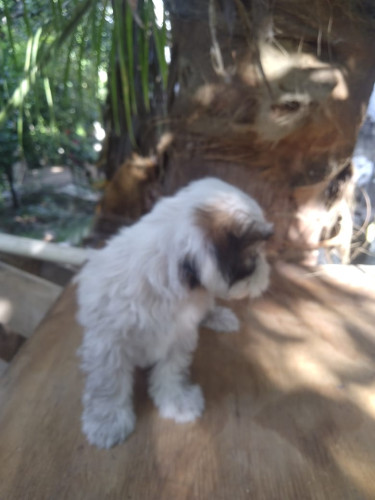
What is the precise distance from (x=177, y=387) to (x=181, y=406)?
10cm

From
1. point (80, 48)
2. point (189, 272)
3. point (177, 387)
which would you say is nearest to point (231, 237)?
point (189, 272)

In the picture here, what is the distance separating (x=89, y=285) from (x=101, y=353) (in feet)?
1.05

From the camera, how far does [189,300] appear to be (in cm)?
175

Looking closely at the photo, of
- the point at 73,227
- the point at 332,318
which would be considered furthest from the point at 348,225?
the point at 73,227

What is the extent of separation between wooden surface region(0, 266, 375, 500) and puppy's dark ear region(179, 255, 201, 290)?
656 mm

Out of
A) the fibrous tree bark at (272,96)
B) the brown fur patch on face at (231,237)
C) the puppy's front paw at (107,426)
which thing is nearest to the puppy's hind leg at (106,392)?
the puppy's front paw at (107,426)

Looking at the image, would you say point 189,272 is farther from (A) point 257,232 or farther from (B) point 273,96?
(B) point 273,96

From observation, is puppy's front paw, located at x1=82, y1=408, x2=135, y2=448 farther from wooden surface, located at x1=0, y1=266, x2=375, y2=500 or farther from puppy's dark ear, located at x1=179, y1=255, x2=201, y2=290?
puppy's dark ear, located at x1=179, y1=255, x2=201, y2=290

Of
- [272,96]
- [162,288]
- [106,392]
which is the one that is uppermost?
[272,96]

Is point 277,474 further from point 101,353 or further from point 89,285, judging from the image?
point 89,285

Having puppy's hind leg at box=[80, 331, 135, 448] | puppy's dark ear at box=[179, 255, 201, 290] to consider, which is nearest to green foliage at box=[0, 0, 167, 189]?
puppy's dark ear at box=[179, 255, 201, 290]

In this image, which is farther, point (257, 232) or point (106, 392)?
point (106, 392)

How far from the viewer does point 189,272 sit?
5.17 feet

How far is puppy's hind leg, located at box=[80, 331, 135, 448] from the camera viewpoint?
165cm
